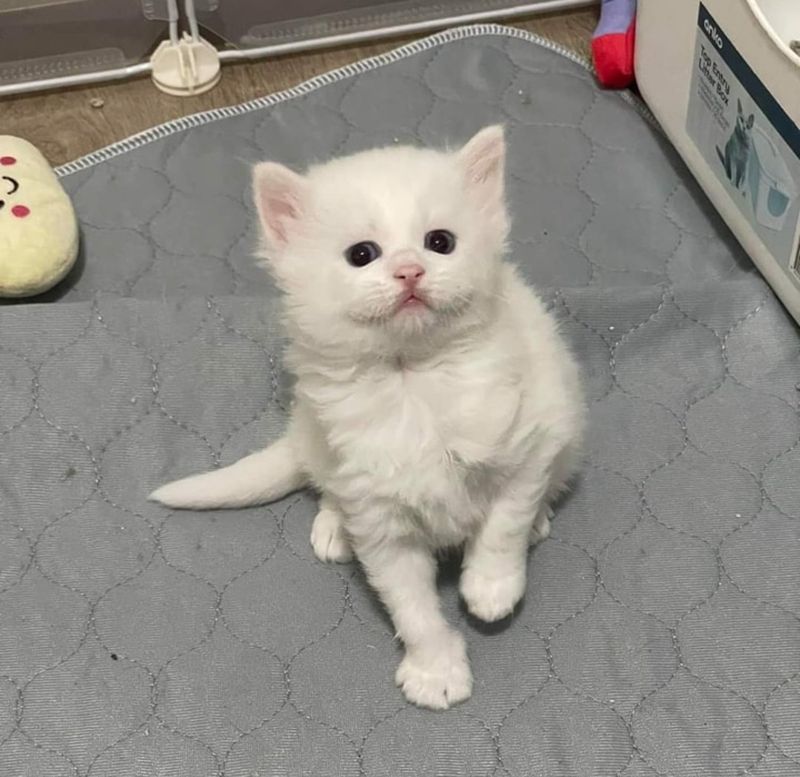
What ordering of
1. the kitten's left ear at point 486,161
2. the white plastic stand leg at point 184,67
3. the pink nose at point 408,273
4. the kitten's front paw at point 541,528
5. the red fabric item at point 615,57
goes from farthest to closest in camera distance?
1. the white plastic stand leg at point 184,67
2. the red fabric item at point 615,57
3. the kitten's front paw at point 541,528
4. the kitten's left ear at point 486,161
5. the pink nose at point 408,273

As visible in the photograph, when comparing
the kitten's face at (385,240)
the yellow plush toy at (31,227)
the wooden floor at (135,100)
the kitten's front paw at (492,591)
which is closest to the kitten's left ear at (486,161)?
the kitten's face at (385,240)

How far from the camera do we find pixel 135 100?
5.79ft

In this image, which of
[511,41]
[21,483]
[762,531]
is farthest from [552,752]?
[511,41]

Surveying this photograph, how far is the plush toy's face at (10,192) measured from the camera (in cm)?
137

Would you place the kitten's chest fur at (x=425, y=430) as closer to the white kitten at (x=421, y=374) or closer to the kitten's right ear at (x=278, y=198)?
the white kitten at (x=421, y=374)

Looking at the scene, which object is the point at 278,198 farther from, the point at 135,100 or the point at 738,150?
the point at 135,100

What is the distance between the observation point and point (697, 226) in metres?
1.51

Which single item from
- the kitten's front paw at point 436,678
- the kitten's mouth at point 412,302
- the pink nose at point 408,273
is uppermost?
the pink nose at point 408,273

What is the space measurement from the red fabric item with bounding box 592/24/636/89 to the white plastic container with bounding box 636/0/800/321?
0.11m

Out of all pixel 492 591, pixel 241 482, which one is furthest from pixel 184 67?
pixel 492 591

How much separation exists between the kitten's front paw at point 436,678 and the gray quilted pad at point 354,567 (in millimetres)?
17

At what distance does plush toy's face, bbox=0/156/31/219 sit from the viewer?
137 centimetres

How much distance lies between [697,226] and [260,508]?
29.0 inches

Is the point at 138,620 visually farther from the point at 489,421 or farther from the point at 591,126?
the point at 591,126
